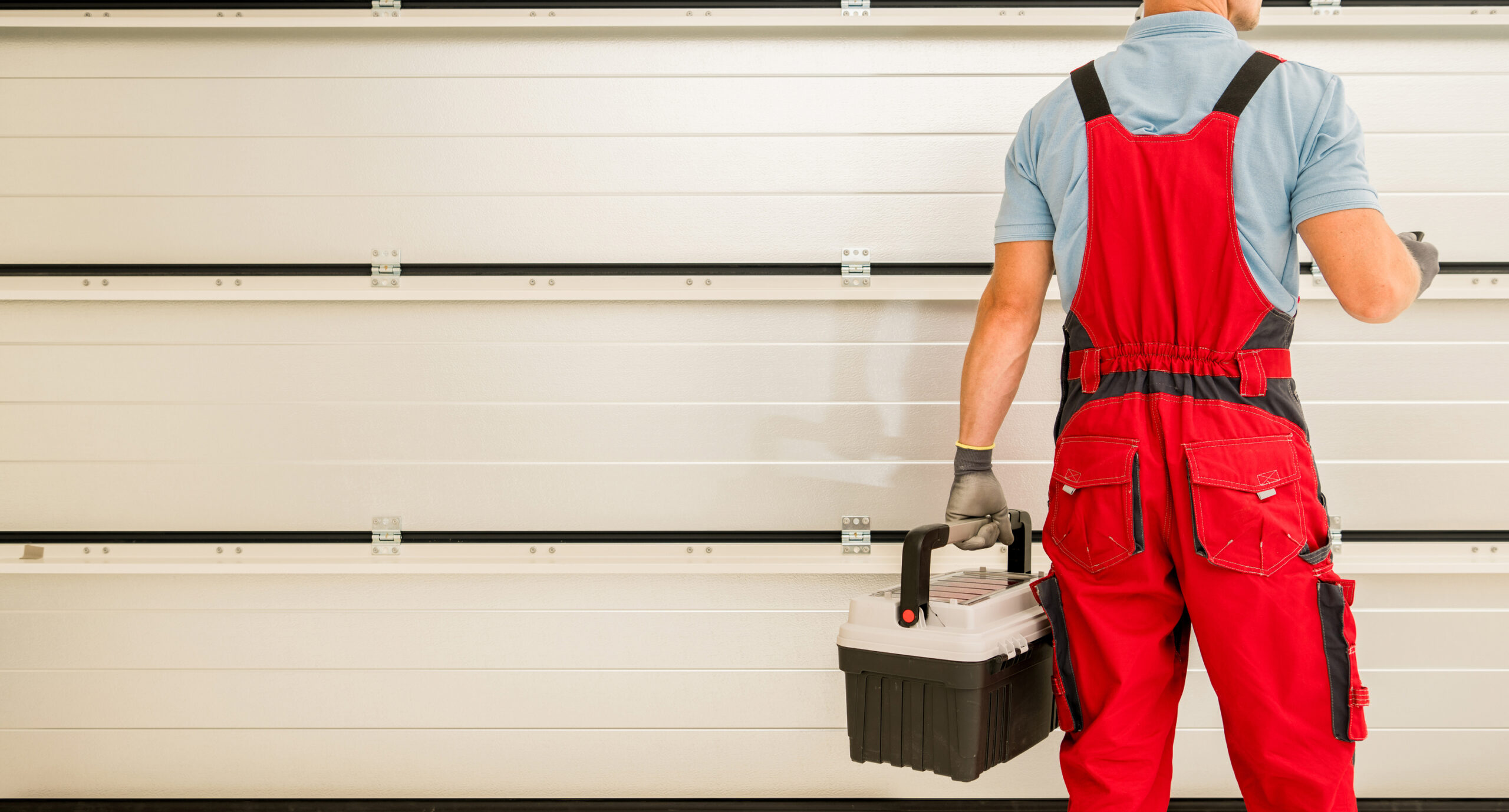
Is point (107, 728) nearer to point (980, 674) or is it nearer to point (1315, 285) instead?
point (980, 674)

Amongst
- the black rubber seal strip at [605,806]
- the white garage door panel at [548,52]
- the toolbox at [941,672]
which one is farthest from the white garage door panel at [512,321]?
the black rubber seal strip at [605,806]

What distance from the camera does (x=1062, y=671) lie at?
5.98ft

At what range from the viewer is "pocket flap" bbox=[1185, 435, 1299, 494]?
5.36 feet

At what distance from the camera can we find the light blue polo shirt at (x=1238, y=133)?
65.7 inches

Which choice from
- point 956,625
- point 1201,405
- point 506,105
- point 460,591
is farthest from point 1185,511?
point 506,105

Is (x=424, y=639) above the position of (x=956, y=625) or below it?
below

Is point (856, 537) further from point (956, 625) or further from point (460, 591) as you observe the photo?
point (460, 591)

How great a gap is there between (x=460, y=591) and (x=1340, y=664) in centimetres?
247

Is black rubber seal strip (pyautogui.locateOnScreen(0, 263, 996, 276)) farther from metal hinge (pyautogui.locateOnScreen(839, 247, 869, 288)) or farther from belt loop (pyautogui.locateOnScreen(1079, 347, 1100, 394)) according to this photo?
belt loop (pyautogui.locateOnScreen(1079, 347, 1100, 394))

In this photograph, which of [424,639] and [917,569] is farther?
[424,639]

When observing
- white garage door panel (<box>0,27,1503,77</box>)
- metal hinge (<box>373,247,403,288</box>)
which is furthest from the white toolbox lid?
metal hinge (<box>373,247,403,288</box>)

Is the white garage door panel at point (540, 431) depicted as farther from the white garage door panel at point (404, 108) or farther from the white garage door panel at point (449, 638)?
the white garage door panel at point (404, 108)

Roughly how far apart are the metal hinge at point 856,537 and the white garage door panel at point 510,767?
65cm

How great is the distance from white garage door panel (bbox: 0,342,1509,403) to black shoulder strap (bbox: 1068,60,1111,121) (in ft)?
3.69
